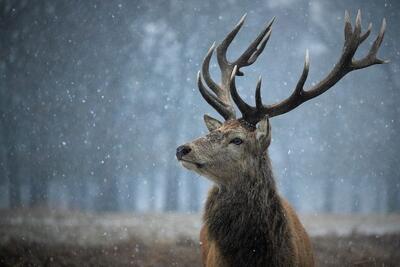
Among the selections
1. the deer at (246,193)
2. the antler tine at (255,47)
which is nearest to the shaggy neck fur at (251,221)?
the deer at (246,193)

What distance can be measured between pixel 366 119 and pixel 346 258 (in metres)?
4.16

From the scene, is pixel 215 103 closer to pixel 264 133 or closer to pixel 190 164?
pixel 264 133

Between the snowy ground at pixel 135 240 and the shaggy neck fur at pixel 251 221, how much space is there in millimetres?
3081

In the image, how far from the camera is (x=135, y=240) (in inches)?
265

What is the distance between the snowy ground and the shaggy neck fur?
308 cm

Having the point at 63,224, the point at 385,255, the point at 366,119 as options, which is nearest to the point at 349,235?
the point at 385,255

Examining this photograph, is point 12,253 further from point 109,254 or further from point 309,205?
point 309,205

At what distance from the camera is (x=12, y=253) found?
6.08 meters

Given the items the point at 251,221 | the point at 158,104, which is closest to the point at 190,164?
the point at 251,221

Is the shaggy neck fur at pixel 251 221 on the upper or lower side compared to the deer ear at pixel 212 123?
lower

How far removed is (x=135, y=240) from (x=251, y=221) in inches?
161

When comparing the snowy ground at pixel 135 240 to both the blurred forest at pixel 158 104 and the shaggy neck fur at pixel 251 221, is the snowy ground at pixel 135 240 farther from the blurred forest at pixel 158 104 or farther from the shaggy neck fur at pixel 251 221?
the shaggy neck fur at pixel 251 221

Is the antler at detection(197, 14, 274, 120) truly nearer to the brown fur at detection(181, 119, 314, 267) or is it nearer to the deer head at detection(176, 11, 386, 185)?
the deer head at detection(176, 11, 386, 185)

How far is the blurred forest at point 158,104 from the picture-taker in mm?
8445
